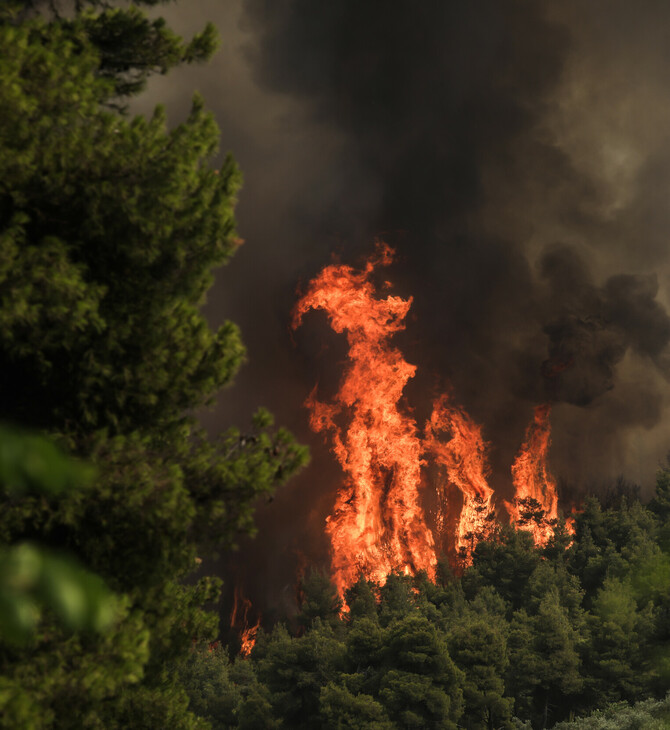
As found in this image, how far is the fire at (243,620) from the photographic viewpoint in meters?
61.4

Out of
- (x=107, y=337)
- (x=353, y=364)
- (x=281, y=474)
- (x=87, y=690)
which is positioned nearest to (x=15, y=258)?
(x=107, y=337)

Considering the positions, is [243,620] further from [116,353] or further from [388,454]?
[116,353]

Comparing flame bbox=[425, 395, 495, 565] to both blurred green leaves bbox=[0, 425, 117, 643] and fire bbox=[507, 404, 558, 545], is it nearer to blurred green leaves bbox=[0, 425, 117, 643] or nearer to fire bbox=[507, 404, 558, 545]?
fire bbox=[507, 404, 558, 545]

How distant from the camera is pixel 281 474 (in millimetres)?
7078

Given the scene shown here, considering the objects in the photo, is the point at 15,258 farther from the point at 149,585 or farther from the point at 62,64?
the point at 149,585

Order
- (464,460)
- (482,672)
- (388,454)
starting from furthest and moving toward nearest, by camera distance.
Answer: (464,460), (388,454), (482,672)

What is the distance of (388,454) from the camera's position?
69.4m

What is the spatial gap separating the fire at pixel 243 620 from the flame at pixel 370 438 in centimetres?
971

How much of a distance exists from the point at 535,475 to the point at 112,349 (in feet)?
229

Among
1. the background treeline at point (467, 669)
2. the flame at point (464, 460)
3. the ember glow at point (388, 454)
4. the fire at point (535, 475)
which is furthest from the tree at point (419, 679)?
the fire at point (535, 475)

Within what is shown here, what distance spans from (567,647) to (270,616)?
40747mm

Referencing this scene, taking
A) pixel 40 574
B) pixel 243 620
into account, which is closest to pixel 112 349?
pixel 40 574

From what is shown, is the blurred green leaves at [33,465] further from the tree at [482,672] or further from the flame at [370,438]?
the flame at [370,438]

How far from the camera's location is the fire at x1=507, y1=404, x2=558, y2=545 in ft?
228
